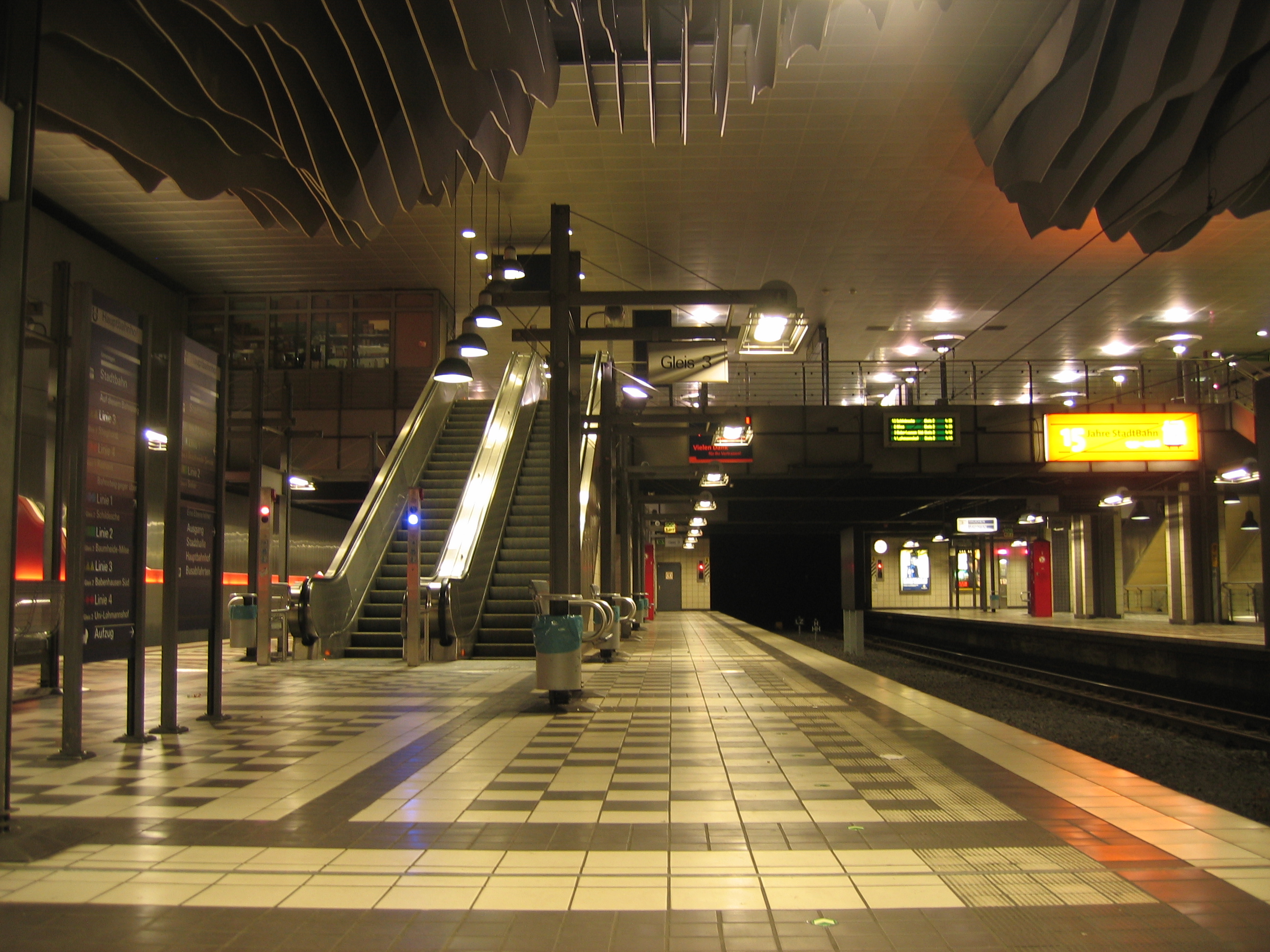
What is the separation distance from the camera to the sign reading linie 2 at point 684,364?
16172 millimetres

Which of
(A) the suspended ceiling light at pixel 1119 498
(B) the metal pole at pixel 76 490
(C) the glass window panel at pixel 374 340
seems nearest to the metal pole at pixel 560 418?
(B) the metal pole at pixel 76 490

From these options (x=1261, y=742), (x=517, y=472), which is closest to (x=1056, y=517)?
(x=517, y=472)

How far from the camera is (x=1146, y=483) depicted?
953 inches

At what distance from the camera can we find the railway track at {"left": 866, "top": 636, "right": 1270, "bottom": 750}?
33.0 ft

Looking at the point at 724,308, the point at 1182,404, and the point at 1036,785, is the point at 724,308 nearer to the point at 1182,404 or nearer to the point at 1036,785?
the point at 1182,404

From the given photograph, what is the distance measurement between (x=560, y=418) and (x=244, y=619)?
561cm

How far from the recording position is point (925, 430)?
65.4 ft

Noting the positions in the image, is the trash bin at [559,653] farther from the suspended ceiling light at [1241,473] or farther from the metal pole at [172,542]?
the suspended ceiling light at [1241,473]

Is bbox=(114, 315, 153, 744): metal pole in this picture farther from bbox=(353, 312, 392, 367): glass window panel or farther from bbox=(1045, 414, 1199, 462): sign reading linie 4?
bbox=(1045, 414, 1199, 462): sign reading linie 4

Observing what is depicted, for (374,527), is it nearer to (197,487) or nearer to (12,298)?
(197,487)

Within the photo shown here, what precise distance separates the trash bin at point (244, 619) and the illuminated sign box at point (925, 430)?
13.1m

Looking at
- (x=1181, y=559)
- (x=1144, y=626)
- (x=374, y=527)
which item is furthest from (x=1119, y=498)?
(x=374, y=527)

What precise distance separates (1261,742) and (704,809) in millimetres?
7323

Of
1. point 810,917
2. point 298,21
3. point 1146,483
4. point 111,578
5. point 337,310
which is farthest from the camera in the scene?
point 1146,483
